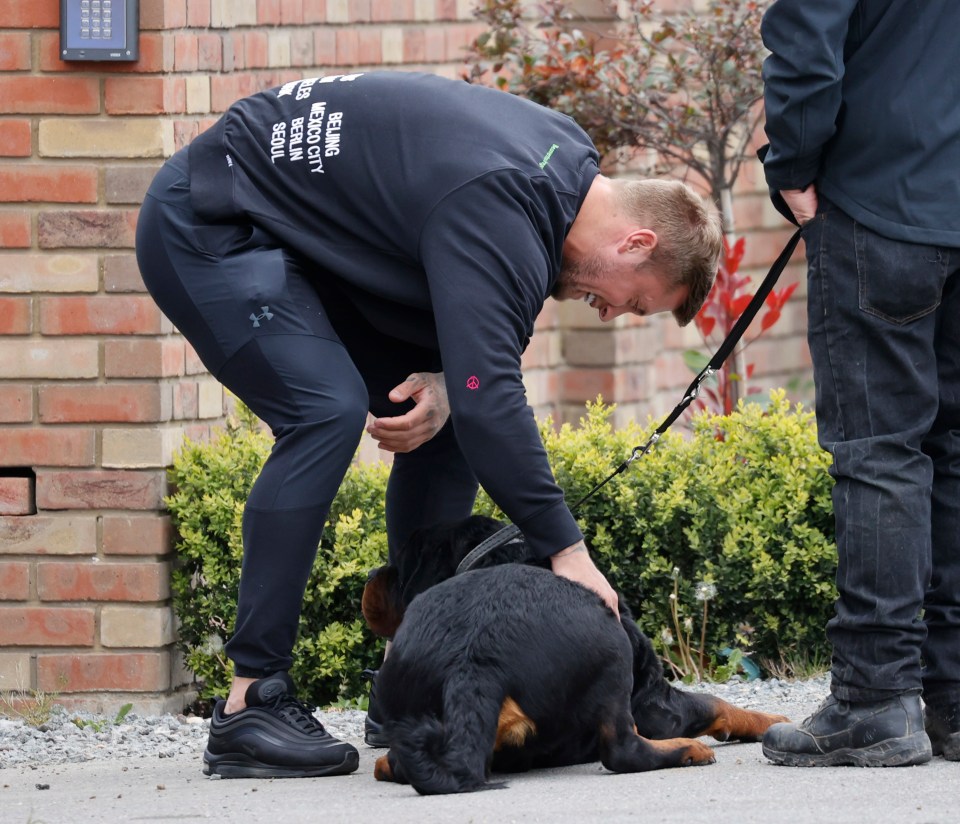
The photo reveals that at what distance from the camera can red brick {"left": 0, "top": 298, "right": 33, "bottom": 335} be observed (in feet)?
17.3

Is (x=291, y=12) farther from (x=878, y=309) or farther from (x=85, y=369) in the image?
(x=878, y=309)

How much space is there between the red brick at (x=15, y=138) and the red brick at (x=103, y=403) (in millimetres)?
761

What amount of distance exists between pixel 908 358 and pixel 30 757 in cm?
270

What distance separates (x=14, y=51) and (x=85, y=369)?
104 cm

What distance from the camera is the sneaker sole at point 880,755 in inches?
144

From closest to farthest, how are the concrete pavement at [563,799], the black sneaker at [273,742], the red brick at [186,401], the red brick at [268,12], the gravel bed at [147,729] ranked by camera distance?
the concrete pavement at [563,799] < the black sneaker at [273,742] < the gravel bed at [147,729] < the red brick at [186,401] < the red brick at [268,12]

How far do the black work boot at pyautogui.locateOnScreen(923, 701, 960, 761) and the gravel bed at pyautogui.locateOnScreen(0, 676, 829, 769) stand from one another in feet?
2.33

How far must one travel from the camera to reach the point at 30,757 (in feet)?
15.2

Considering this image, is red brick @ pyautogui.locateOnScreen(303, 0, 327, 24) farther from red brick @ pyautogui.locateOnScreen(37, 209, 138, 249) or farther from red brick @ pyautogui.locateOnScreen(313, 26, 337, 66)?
red brick @ pyautogui.locateOnScreen(37, 209, 138, 249)

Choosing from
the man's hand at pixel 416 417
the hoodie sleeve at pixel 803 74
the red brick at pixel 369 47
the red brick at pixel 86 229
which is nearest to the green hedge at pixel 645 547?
the red brick at pixel 86 229

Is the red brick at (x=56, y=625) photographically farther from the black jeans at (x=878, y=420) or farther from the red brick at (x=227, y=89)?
the black jeans at (x=878, y=420)

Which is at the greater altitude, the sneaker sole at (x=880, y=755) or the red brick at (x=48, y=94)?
the red brick at (x=48, y=94)

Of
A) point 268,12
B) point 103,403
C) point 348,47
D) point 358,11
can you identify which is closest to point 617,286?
point 103,403

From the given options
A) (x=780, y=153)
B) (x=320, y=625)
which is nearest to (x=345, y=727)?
(x=320, y=625)
